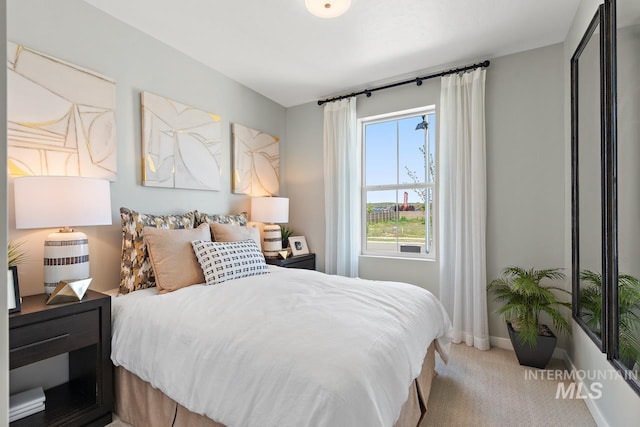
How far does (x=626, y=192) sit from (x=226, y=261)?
2.26 meters

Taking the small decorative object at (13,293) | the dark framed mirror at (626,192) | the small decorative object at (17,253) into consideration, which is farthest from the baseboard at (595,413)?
the small decorative object at (17,253)

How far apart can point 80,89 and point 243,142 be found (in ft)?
5.00

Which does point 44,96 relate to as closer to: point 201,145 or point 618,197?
point 201,145

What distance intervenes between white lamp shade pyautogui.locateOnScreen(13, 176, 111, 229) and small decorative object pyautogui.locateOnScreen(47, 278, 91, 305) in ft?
1.02

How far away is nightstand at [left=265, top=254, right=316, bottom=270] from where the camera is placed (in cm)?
317

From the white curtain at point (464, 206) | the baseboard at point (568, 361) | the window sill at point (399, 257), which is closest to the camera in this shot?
the baseboard at point (568, 361)

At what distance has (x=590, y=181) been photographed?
190 centimetres

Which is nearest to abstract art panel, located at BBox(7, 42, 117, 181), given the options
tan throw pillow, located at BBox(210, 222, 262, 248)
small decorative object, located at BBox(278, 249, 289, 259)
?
tan throw pillow, located at BBox(210, 222, 262, 248)

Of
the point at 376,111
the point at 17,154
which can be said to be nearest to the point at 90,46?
the point at 17,154

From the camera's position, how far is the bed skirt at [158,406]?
1402 millimetres

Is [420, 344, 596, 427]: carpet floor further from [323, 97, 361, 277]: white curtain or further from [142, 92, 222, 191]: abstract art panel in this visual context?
[142, 92, 222, 191]: abstract art panel

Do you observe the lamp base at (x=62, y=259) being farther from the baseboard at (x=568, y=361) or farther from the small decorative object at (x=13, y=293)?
the baseboard at (x=568, y=361)

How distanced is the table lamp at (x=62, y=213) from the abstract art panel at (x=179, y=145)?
2.29 feet

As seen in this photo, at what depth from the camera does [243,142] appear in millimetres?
3326
